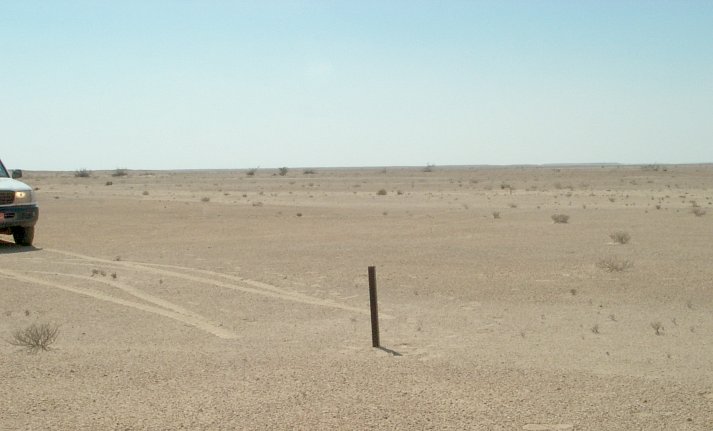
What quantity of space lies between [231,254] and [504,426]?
14.3 metres

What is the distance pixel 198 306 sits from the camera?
43.9 feet

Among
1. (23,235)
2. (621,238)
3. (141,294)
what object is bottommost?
(141,294)

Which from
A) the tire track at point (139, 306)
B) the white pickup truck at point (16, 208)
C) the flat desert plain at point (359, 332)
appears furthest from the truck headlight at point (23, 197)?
the tire track at point (139, 306)

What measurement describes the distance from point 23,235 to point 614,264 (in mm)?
15300

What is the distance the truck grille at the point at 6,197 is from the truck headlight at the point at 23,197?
120mm

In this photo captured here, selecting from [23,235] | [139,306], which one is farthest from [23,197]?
[139,306]

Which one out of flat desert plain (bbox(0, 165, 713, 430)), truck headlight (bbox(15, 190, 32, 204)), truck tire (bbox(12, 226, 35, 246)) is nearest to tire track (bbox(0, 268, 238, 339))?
flat desert plain (bbox(0, 165, 713, 430))

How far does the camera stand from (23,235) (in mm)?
21828

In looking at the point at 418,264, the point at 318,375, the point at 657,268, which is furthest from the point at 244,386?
the point at 657,268

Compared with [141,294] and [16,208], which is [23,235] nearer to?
[16,208]

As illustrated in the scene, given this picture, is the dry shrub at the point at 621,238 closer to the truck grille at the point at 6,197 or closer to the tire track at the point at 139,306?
the tire track at the point at 139,306

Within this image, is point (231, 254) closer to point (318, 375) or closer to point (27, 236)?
point (27, 236)

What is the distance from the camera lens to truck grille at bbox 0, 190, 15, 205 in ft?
68.2

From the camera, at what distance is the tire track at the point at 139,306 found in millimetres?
11508
